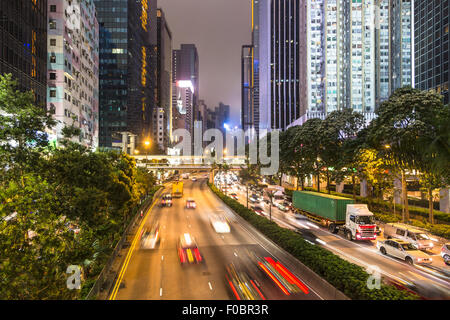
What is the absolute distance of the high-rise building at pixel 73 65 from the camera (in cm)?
6469

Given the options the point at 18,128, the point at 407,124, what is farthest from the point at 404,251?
the point at 18,128

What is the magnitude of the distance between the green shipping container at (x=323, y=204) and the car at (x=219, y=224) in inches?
446

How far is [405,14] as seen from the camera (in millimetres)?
126688

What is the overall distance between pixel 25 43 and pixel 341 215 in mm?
58192

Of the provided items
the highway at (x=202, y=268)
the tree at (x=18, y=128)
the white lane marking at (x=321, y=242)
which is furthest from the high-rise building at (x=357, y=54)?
the tree at (x=18, y=128)

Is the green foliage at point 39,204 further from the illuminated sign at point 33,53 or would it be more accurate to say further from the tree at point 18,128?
the illuminated sign at point 33,53

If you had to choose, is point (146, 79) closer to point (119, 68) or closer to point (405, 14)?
point (119, 68)

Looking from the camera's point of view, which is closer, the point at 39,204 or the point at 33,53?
the point at 39,204

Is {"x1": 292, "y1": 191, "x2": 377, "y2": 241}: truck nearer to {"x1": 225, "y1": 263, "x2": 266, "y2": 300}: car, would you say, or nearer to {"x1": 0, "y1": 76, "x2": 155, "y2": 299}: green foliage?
{"x1": 225, "y1": 263, "x2": 266, "y2": 300}: car

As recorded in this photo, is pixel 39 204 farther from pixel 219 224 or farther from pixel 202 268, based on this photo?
pixel 219 224

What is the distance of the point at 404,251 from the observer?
23656 millimetres

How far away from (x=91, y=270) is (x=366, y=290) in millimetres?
16778

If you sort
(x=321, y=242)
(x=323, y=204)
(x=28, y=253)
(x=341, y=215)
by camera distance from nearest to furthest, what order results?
(x=28, y=253) → (x=321, y=242) → (x=341, y=215) → (x=323, y=204)
